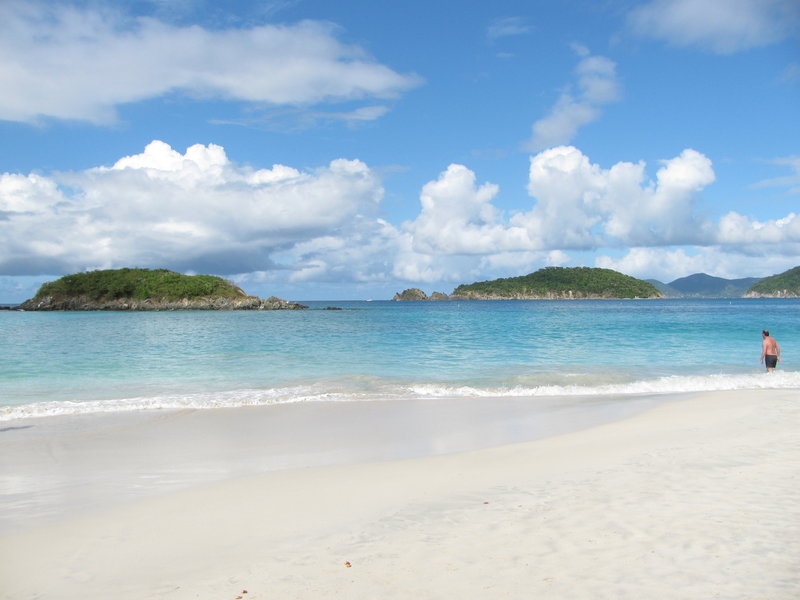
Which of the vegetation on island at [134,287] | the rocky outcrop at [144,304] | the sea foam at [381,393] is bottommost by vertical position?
the sea foam at [381,393]

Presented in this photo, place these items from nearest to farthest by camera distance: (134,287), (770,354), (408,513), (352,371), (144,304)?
(408,513)
(770,354)
(352,371)
(144,304)
(134,287)

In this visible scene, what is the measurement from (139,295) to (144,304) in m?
3.95

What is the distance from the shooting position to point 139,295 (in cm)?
12625

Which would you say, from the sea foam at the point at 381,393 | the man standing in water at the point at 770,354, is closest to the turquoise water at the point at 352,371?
the sea foam at the point at 381,393

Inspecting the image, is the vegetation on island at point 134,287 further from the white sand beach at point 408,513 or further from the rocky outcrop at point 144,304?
the white sand beach at point 408,513

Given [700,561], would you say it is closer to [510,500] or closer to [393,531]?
[510,500]

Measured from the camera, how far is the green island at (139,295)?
123m

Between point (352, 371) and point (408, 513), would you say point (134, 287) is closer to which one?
point (352, 371)

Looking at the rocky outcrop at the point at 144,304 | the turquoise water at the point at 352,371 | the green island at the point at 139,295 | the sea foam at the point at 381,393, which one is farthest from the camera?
the green island at the point at 139,295

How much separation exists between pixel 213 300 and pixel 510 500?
4997 inches

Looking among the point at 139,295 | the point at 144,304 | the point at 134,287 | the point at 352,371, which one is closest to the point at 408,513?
the point at 352,371

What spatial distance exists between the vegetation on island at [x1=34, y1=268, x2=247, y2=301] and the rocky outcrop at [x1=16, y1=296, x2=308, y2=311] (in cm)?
122

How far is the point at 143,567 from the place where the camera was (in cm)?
554

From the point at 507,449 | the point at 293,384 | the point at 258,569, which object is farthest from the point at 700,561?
the point at 293,384
